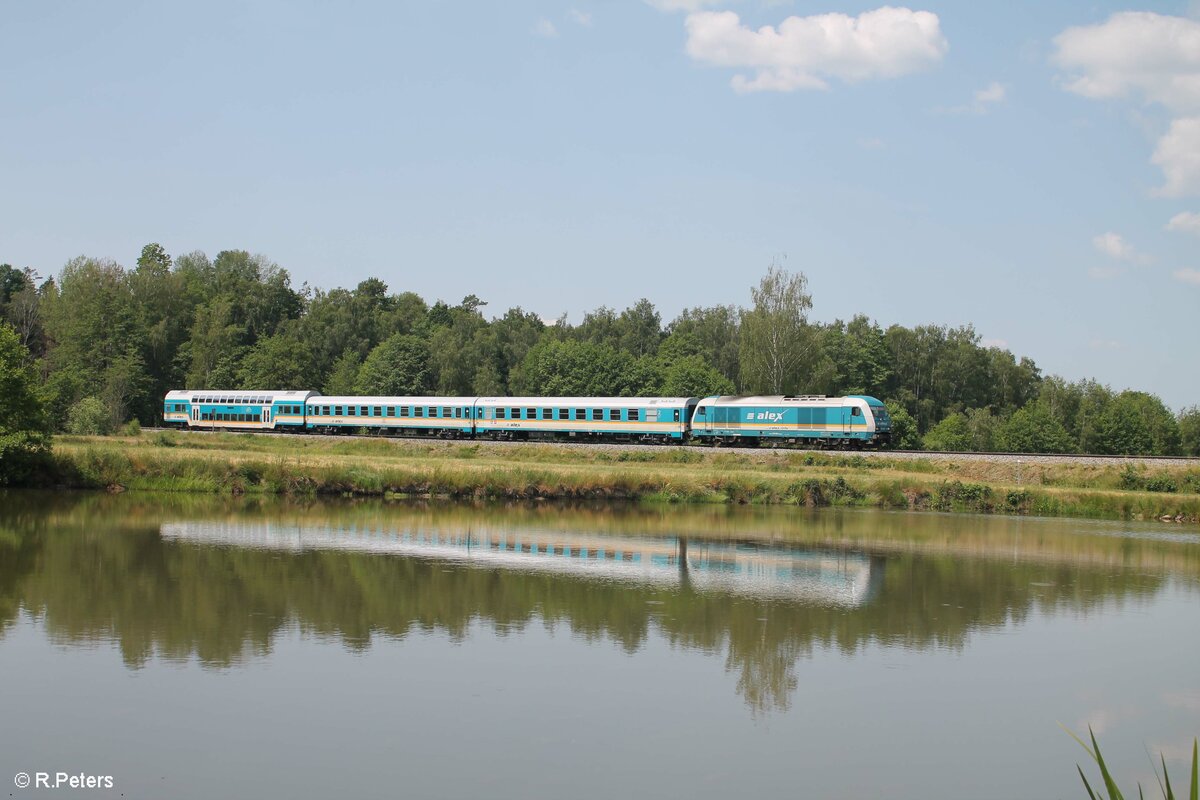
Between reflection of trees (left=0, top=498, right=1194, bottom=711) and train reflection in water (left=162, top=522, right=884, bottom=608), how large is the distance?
75 centimetres

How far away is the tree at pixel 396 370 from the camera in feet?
319

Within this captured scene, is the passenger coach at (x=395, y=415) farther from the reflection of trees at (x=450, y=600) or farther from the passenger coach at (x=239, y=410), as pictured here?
the reflection of trees at (x=450, y=600)

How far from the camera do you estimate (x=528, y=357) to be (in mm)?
102625

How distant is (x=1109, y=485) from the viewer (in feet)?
149

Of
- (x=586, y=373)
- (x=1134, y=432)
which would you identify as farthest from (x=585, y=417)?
(x=1134, y=432)

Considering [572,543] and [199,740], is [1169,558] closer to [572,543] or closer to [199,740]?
[572,543]

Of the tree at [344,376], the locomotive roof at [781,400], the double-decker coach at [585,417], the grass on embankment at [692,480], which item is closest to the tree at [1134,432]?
the locomotive roof at [781,400]

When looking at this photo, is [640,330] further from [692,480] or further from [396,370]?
[692,480]

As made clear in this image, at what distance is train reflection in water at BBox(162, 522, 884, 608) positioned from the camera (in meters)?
24.8

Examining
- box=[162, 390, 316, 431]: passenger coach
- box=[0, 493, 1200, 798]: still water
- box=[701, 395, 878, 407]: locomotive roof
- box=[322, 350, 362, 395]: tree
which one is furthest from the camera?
box=[322, 350, 362, 395]: tree

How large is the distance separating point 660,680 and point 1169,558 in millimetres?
20249

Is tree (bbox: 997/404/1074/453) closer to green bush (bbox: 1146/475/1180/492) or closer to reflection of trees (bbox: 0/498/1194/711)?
green bush (bbox: 1146/475/1180/492)

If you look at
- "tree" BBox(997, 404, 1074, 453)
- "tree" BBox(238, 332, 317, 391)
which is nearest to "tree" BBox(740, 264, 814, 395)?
"tree" BBox(997, 404, 1074, 453)

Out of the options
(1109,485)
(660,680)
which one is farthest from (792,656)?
(1109,485)
